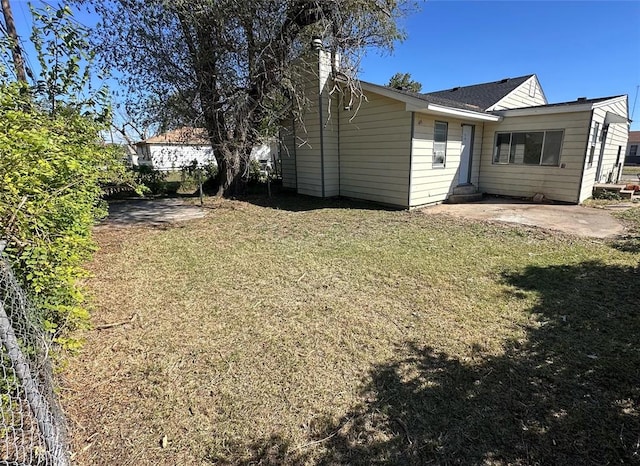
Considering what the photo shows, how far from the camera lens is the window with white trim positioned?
9.02m

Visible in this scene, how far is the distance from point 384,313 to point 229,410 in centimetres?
184

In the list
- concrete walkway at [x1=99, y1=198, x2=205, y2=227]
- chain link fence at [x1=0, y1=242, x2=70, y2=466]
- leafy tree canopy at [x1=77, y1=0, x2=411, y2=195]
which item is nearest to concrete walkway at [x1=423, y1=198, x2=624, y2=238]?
leafy tree canopy at [x1=77, y1=0, x2=411, y2=195]

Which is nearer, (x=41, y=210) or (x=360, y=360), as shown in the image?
(x=41, y=210)

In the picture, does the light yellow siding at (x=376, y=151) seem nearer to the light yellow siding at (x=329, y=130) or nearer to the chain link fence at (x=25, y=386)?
the light yellow siding at (x=329, y=130)

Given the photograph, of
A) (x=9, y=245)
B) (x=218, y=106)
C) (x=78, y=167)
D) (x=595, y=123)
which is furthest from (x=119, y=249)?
(x=595, y=123)

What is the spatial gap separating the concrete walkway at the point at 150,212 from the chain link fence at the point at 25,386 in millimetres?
5788

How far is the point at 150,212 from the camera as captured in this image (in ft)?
28.5

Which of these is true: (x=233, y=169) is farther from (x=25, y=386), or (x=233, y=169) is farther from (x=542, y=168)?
(x=25, y=386)

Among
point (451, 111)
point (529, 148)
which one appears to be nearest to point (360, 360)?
point (451, 111)

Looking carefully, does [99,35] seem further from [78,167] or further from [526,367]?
[526,367]

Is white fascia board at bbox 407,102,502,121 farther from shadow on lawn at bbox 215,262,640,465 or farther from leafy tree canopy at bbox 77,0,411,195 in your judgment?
shadow on lawn at bbox 215,262,640,465

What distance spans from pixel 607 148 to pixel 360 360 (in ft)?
46.6

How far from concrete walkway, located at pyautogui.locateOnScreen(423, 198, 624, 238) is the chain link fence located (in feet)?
26.0

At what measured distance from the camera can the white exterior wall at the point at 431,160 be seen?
27.9 ft
